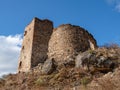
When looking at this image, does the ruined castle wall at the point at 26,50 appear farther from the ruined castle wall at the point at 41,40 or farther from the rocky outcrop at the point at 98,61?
the rocky outcrop at the point at 98,61

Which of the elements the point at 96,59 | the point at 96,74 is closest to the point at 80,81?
the point at 96,74

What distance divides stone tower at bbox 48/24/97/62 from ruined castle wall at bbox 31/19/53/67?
1.23 m

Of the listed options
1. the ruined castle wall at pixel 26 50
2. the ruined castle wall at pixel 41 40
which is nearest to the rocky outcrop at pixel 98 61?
the ruined castle wall at pixel 41 40

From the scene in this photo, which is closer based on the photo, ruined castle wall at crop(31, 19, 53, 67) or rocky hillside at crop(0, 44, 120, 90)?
rocky hillside at crop(0, 44, 120, 90)

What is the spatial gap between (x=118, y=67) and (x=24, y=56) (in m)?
9.48

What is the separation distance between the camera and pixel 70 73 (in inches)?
693

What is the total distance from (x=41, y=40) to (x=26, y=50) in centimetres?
A: 156

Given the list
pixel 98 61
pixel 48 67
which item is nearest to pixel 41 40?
pixel 48 67

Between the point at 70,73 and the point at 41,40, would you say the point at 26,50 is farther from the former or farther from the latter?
the point at 70,73

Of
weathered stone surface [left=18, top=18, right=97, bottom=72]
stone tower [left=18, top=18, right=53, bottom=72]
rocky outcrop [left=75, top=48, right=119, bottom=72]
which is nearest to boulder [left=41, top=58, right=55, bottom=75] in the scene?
weathered stone surface [left=18, top=18, right=97, bottom=72]

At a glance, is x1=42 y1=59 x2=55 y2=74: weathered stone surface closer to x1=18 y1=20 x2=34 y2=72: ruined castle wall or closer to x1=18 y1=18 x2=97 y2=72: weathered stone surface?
x1=18 y1=18 x2=97 y2=72: weathered stone surface

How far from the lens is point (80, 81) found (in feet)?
53.3

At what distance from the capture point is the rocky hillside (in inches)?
646

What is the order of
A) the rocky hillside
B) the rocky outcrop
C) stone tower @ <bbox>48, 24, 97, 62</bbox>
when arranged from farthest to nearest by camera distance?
stone tower @ <bbox>48, 24, 97, 62</bbox> → the rocky outcrop → the rocky hillside
